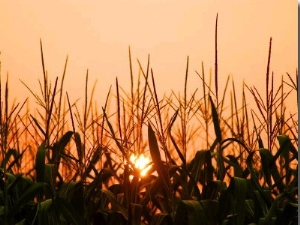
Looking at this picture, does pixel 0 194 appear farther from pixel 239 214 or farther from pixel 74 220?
pixel 239 214

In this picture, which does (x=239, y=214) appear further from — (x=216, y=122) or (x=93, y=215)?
(x=93, y=215)

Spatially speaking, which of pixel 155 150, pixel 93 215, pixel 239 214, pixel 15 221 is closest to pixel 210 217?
pixel 239 214

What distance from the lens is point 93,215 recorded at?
217 centimetres

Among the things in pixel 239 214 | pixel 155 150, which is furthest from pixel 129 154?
pixel 239 214

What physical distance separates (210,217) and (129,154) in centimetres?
34

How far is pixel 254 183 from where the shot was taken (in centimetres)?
205

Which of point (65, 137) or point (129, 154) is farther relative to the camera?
point (65, 137)

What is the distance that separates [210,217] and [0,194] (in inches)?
31.1

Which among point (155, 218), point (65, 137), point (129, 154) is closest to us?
point (129, 154)

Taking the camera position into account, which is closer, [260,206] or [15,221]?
[260,206]

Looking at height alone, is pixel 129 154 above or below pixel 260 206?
above

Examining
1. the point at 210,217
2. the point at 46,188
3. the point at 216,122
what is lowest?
the point at 210,217

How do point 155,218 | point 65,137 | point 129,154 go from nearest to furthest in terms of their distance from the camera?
point 129,154, point 155,218, point 65,137

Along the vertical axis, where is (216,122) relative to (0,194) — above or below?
above
